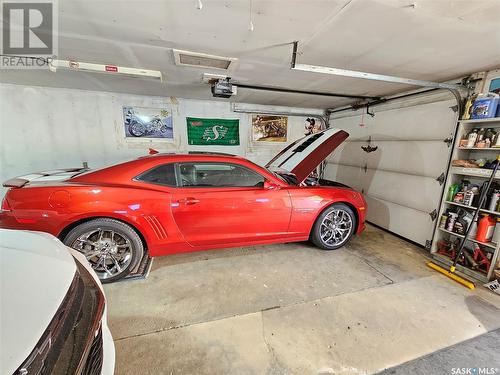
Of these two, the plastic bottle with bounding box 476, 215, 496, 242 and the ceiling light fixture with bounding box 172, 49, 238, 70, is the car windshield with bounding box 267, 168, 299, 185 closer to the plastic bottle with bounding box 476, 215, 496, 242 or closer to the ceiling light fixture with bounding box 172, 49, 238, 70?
the ceiling light fixture with bounding box 172, 49, 238, 70

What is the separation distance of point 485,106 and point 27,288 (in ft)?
13.5

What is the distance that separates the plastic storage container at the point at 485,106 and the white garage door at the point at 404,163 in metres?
0.32

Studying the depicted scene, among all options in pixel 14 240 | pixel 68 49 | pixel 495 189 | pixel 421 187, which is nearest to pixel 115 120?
pixel 68 49

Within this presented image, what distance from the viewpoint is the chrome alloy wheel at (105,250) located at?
6.70 feet

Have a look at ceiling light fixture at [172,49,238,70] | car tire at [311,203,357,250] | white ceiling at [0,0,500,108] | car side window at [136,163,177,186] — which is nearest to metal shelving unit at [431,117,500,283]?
white ceiling at [0,0,500,108]

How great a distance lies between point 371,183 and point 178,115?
435cm

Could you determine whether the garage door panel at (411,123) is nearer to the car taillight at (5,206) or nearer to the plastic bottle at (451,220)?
the plastic bottle at (451,220)

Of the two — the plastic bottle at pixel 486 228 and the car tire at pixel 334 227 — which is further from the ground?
the plastic bottle at pixel 486 228

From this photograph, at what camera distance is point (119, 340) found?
1.50 metres

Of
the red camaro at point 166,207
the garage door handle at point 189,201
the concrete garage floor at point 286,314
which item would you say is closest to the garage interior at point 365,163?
the concrete garage floor at point 286,314

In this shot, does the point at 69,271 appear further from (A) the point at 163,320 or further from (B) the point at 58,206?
(B) the point at 58,206

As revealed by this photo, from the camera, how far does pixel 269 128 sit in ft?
17.4

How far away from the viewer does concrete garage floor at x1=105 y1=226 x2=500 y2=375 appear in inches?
55.2

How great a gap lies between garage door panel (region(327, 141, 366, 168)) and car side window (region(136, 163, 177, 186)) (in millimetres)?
3844
